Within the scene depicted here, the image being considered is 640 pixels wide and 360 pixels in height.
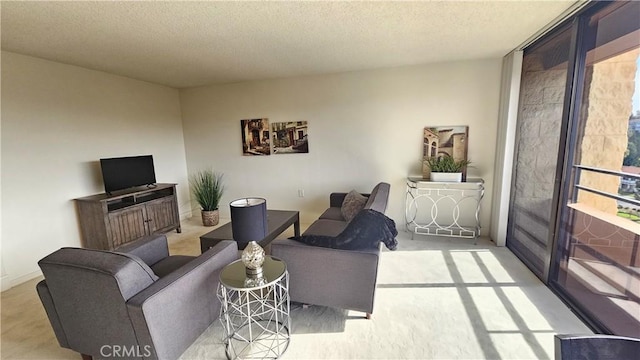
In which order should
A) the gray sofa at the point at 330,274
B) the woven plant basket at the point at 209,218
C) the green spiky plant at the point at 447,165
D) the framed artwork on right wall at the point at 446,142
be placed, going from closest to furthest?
1. the gray sofa at the point at 330,274
2. the green spiky plant at the point at 447,165
3. the framed artwork on right wall at the point at 446,142
4. the woven plant basket at the point at 209,218

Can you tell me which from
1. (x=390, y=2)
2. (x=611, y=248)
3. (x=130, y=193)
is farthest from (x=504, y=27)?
(x=130, y=193)

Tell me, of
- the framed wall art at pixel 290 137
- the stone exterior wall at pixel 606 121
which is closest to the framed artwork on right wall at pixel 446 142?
the stone exterior wall at pixel 606 121

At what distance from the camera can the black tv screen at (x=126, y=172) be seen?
3.53 metres

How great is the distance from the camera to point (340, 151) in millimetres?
4305

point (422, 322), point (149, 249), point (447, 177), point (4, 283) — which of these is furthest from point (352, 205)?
point (4, 283)

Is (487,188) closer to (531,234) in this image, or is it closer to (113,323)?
(531,234)

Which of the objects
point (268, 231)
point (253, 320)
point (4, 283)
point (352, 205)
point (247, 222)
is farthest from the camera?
point (352, 205)

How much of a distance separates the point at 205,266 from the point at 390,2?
91.2 inches

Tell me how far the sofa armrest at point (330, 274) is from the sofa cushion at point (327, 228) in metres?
0.85

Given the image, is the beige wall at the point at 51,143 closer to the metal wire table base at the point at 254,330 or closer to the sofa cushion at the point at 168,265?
the sofa cushion at the point at 168,265

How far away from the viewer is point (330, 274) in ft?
6.73

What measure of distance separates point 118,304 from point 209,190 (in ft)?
10.8

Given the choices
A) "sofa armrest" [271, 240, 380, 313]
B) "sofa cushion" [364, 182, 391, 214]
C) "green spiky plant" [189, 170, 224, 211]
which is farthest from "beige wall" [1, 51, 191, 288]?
"sofa cushion" [364, 182, 391, 214]

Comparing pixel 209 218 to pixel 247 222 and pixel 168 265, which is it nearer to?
pixel 168 265
